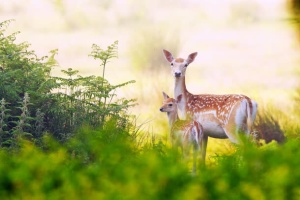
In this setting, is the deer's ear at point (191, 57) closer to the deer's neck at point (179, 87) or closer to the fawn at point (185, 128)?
the deer's neck at point (179, 87)

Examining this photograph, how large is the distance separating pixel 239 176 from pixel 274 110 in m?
7.62

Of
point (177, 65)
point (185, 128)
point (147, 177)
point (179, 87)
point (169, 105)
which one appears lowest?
point (147, 177)

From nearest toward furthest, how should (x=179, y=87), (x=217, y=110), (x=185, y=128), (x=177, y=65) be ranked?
(x=185, y=128)
(x=217, y=110)
(x=177, y=65)
(x=179, y=87)

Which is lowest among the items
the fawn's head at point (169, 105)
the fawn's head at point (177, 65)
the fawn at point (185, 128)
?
the fawn at point (185, 128)

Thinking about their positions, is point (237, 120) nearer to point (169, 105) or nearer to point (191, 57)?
point (169, 105)

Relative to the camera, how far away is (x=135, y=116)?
8117 millimetres

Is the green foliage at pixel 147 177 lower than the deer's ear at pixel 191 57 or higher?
lower

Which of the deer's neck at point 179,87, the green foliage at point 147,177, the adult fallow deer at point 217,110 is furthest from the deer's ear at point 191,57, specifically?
the green foliage at point 147,177

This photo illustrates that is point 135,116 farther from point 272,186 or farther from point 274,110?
point 272,186

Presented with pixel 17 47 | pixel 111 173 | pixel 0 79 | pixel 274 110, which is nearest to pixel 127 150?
pixel 111 173

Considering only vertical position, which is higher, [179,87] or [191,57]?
[191,57]

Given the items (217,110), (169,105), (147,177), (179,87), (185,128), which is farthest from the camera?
(179,87)

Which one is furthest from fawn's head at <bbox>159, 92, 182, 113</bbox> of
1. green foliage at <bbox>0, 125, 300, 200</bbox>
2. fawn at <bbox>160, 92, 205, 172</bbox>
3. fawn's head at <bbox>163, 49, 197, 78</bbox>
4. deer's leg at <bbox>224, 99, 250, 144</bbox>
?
green foliage at <bbox>0, 125, 300, 200</bbox>

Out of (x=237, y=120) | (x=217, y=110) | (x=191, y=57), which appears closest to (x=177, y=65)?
(x=191, y=57)
